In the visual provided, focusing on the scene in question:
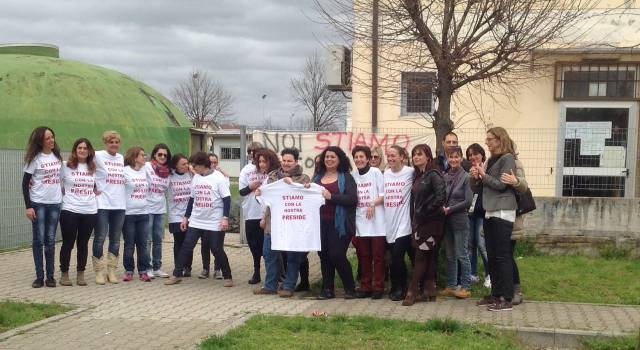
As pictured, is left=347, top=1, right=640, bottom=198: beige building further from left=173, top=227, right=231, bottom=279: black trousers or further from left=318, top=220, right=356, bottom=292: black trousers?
left=318, top=220, right=356, bottom=292: black trousers

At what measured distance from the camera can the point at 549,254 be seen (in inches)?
433

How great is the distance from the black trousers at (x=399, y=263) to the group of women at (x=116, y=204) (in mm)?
2365

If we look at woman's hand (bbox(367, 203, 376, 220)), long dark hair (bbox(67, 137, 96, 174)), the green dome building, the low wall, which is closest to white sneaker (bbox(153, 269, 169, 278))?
long dark hair (bbox(67, 137, 96, 174))

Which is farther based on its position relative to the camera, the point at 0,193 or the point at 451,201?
the point at 0,193

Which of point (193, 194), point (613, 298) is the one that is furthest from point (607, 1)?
point (193, 194)

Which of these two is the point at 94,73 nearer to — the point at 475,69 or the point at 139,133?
the point at 139,133


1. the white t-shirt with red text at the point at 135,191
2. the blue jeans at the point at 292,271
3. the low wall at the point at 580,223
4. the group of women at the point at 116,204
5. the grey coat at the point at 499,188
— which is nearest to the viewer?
the grey coat at the point at 499,188

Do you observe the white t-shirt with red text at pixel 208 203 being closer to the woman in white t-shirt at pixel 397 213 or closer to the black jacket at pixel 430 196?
the woman in white t-shirt at pixel 397 213

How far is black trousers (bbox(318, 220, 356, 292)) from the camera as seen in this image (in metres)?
7.96

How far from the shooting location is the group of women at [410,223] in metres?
7.31

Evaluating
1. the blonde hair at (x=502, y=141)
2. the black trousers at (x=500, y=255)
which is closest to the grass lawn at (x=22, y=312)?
the black trousers at (x=500, y=255)

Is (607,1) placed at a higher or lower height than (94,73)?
higher

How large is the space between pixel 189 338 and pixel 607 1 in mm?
14066

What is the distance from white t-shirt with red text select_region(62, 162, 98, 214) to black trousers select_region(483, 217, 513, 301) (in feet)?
16.7
